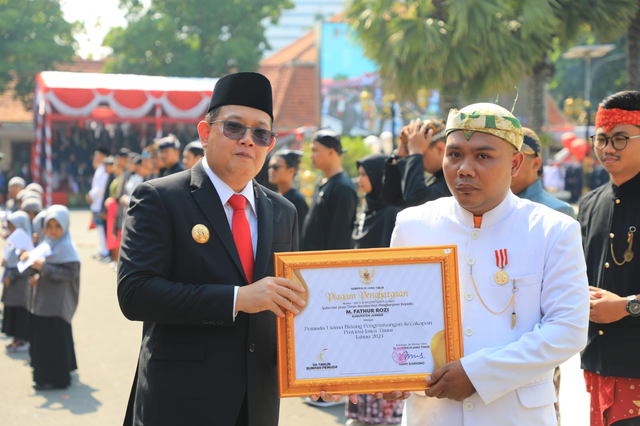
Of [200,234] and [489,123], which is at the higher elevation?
[489,123]

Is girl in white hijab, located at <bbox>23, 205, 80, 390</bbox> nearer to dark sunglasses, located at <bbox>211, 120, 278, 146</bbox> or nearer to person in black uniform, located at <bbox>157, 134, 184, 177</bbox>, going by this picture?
person in black uniform, located at <bbox>157, 134, 184, 177</bbox>

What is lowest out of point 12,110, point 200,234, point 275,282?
point 275,282

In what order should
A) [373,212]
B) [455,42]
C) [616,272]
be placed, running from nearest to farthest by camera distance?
[616,272] → [373,212] → [455,42]

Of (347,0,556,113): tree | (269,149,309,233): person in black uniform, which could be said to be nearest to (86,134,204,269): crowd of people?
(269,149,309,233): person in black uniform

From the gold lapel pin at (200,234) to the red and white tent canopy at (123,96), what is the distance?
2130cm

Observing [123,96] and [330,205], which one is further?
[123,96]

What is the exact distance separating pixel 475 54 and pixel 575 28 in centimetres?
337

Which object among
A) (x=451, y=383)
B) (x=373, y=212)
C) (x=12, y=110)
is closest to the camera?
(x=451, y=383)

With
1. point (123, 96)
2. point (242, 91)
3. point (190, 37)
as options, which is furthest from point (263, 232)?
point (190, 37)

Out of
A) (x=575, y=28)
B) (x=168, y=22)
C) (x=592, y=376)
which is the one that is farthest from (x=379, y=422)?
(x=168, y=22)

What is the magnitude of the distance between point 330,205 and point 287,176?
0.95 metres

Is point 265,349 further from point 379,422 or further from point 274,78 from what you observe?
point 274,78

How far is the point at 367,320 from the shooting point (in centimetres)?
244

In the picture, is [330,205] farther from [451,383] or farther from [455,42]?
[455,42]
